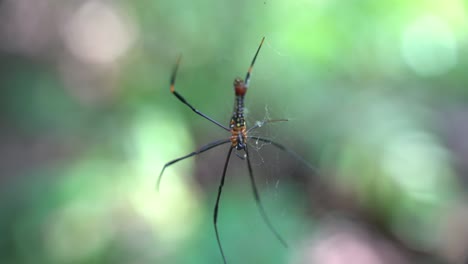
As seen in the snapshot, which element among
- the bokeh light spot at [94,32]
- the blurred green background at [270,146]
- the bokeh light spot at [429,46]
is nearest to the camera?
the blurred green background at [270,146]

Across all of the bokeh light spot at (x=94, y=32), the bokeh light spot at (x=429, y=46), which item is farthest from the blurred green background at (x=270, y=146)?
the bokeh light spot at (x=94, y=32)

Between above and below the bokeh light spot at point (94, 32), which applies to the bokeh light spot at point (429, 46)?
below

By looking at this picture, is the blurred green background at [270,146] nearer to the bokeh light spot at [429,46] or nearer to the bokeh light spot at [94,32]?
the bokeh light spot at [429,46]

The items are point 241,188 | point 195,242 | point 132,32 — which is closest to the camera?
Answer: point 195,242

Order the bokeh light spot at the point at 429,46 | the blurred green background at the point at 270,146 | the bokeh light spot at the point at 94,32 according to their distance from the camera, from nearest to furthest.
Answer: the blurred green background at the point at 270,146 → the bokeh light spot at the point at 429,46 → the bokeh light spot at the point at 94,32

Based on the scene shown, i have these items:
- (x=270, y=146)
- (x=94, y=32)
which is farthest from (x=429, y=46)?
(x=94, y=32)

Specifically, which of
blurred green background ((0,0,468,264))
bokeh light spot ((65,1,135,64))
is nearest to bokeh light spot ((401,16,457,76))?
blurred green background ((0,0,468,264))

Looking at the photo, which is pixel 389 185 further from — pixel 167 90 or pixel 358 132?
pixel 167 90

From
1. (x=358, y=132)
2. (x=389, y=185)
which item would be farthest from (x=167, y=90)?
(x=389, y=185)

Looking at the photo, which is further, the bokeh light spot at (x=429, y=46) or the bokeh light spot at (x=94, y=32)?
the bokeh light spot at (x=94, y=32)
